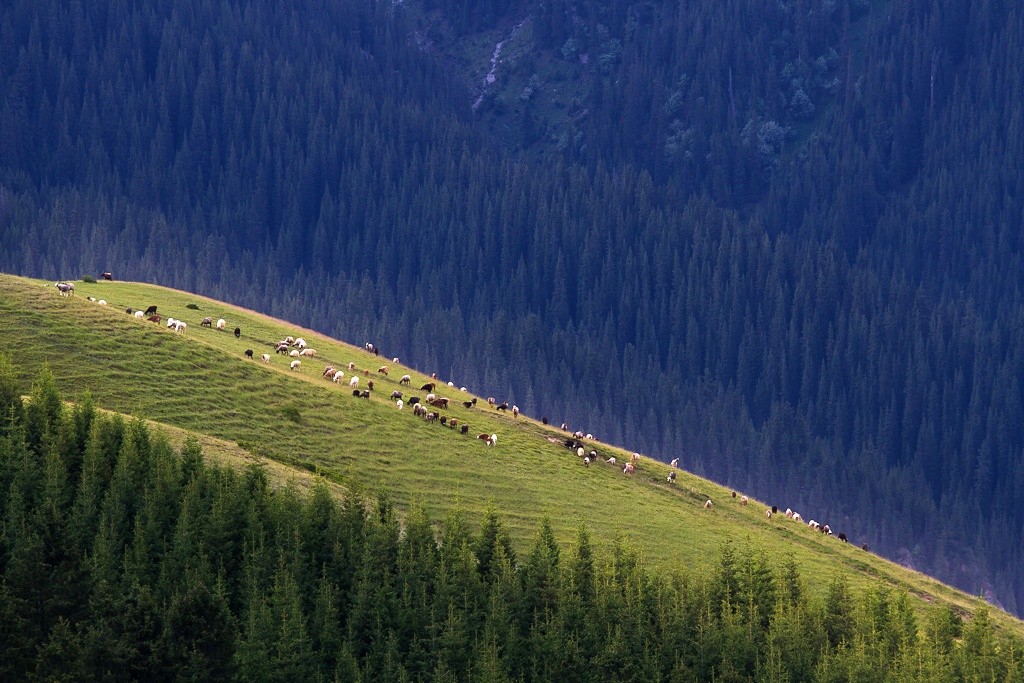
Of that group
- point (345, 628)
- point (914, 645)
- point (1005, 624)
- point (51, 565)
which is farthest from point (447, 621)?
point (1005, 624)

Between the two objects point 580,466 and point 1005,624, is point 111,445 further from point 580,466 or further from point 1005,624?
point 1005,624

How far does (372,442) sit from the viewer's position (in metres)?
123

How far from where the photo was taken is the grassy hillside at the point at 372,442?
11625 cm

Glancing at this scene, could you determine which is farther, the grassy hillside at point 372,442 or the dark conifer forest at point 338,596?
the grassy hillside at point 372,442

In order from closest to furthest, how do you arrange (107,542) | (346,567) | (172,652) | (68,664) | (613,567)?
(68,664) → (172,652) → (107,542) → (346,567) → (613,567)

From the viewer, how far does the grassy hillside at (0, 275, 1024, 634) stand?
11625 centimetres

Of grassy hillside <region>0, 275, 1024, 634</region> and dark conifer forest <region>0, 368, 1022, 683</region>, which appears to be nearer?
dark conifer forest <region>0, 368, 1022, 683</region>

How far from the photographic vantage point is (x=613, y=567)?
108 meters

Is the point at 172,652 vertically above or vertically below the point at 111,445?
below

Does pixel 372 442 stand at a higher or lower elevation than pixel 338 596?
higher

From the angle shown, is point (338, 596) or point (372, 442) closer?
point (338, 596)

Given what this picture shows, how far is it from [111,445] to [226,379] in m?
21.6

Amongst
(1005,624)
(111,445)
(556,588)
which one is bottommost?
(1005,624)

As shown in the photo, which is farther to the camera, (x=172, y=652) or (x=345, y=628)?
(x=345, y=628)
